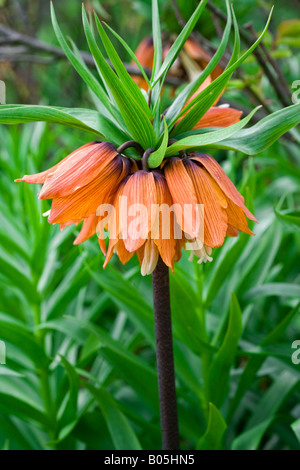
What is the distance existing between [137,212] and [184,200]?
0.13 feet

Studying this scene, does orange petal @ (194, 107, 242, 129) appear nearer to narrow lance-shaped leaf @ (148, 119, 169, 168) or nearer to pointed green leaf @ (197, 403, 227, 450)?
narrow lance-shaped leaf @ (148, 119, 169, 168)

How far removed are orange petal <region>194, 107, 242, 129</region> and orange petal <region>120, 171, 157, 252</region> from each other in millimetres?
109

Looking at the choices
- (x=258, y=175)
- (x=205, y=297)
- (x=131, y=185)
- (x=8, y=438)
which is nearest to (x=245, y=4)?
(x=258, y=175)

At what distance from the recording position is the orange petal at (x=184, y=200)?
41 centimetres

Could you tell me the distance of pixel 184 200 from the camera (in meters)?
0.41

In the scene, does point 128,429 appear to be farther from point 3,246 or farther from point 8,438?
point 3,246

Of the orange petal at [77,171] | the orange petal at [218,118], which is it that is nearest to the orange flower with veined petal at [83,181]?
the orange petal at [77,171]

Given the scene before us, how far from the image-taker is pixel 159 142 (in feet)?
1.53

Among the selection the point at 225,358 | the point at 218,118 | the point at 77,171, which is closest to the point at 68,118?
the point at 77,171

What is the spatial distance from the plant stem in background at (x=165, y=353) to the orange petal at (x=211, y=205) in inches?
2.9

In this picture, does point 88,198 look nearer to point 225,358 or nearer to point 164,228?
point 164,228

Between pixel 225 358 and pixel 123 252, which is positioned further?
pixel 225 358

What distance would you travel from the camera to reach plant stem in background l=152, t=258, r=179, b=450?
491 mm

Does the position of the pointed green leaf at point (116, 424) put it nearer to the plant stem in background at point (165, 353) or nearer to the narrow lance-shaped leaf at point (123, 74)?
the plant stem in background at point (165, 353)
